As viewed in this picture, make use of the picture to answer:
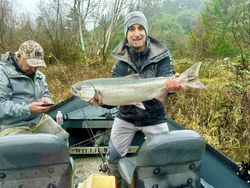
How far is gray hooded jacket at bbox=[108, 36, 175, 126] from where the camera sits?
2.43m

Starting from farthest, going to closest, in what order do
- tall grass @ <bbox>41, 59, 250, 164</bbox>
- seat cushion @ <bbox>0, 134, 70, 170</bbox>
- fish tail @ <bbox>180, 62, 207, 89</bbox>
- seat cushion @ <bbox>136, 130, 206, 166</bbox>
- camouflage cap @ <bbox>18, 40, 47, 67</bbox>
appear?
tall grass @ <bbox>41, 59, 250, 164</bbox> → camouflage cap @ <bbox>18, 40, 47, 67</bbox> → fish tail @ <bbox>180, 62, 207, 89</bbox> → seat cushion @ <bbox>136, 130, 206, 166</bbox> → seat cushion @ <bbox>0, 134, 70, 170</bbox>

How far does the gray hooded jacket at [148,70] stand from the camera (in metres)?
2.43

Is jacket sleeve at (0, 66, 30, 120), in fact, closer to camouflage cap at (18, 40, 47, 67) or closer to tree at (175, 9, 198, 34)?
camouflage cap at (18, 40, 47, 67)

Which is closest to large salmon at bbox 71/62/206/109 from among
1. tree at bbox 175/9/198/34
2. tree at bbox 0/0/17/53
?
tree at bbox 0/0/17/53

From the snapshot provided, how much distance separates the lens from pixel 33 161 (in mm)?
1439

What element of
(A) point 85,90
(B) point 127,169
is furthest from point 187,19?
(B) point 127,169

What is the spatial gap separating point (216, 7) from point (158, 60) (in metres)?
27.4

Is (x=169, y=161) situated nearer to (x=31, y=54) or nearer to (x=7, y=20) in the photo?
(x=31, y=54)

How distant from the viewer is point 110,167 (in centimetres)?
268

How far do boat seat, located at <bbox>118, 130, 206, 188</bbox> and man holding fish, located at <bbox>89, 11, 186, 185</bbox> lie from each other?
835 millimetres

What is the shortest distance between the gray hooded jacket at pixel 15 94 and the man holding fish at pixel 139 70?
112 centimetres

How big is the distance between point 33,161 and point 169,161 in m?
1.09

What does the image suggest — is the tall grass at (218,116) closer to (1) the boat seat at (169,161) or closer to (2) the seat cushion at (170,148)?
(1) the boat seat at (169,161)

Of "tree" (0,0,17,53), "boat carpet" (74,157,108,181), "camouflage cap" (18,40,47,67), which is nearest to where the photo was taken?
"camouflage cap" (18,40,47,67)
